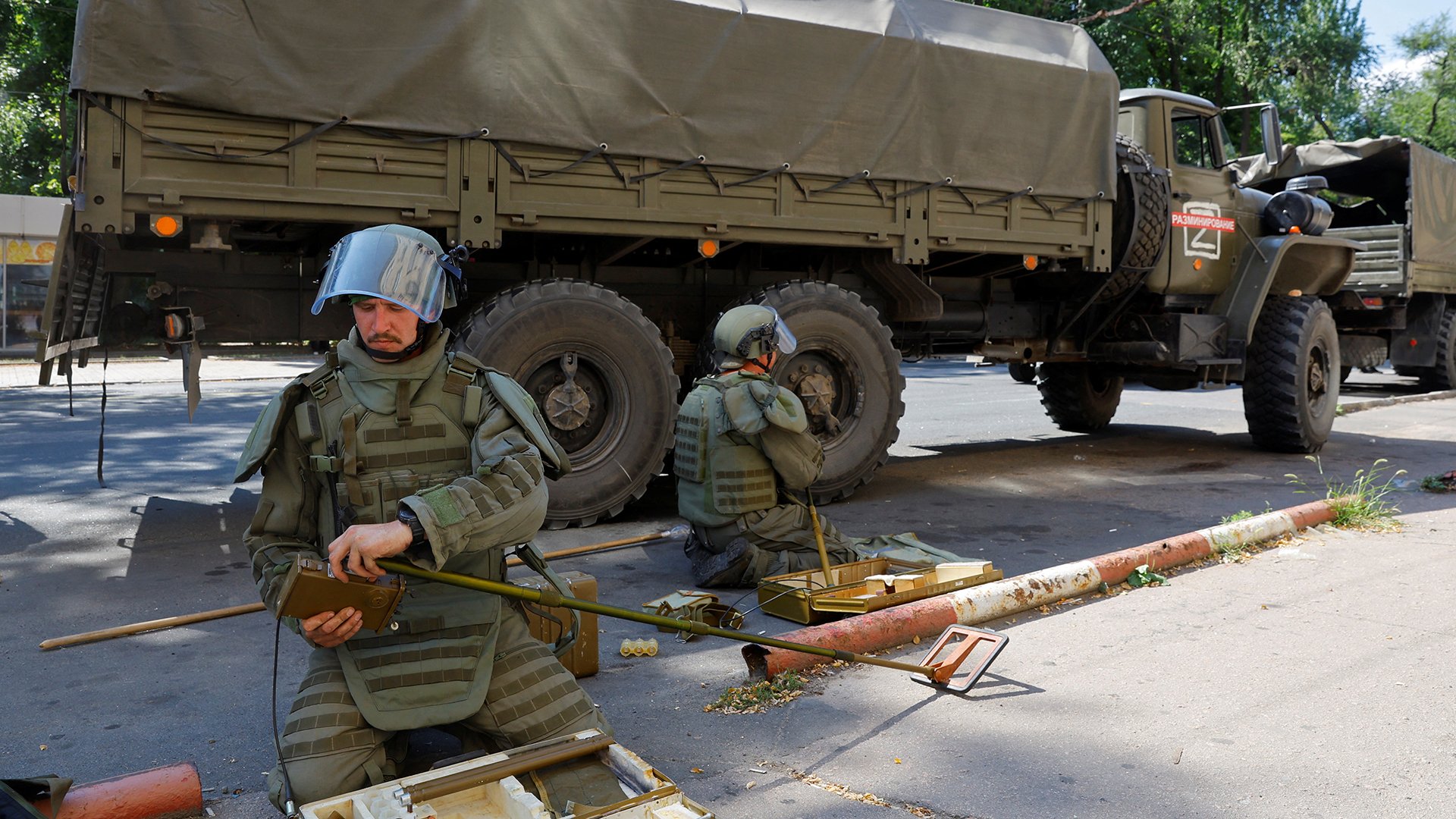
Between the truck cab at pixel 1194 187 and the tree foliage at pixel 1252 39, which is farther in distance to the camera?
the tree foliage at pixel 1252 39

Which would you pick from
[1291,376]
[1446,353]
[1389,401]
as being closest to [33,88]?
[1291,376]

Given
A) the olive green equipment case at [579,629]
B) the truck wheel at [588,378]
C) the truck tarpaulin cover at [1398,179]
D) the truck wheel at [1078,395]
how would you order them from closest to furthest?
the olive green equipment case at [579,629]
the truck wheel at [588,378]
the truck wheel at [1078,395]
the truck tarpaulin cover at [1398,179]

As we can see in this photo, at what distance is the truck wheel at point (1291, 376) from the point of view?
9758mm

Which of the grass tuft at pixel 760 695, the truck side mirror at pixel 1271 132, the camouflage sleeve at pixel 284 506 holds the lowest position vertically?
the grass tuft at pixel 760 695

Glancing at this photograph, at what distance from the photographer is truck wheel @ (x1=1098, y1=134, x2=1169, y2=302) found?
29.9ft

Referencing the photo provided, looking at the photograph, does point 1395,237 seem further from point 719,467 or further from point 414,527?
point 414,527

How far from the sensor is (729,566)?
5.30 metres

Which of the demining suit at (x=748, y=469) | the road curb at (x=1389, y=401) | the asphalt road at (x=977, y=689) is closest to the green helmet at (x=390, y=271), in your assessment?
the asphalt road at (x=977, y=689)

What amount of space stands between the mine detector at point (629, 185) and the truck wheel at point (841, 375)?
2cm

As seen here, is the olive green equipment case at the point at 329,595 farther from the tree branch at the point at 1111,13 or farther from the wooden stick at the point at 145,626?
the tree branch at the point at 1111,13

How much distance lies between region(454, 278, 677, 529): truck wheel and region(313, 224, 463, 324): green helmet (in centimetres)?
324

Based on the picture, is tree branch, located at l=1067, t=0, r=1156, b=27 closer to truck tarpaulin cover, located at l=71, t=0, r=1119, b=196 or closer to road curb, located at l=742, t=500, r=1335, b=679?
truck tarpaulin cover, located at l=71, t=0, r=1119, b=196

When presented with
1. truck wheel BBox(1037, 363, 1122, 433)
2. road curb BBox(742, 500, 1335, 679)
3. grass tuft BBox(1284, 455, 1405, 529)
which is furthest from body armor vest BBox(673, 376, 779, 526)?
truck wheel BBox(1037, 363, 1122, 433)

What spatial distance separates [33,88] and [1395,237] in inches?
906
